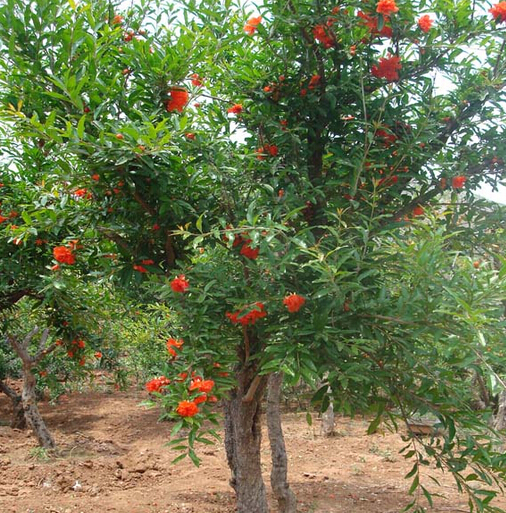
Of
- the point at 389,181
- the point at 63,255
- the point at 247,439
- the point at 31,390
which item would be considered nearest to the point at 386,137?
the point at 389,181

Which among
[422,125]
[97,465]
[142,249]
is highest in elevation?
[422,125]

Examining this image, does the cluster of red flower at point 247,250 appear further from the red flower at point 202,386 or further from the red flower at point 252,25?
the red flower at point 252,25

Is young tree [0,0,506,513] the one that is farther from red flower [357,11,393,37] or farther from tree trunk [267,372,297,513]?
tree trunk [267,372,297,513]

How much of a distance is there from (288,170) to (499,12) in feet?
3.85

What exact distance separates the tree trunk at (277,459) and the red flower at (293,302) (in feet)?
6.95

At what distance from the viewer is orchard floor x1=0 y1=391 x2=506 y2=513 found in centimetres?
522

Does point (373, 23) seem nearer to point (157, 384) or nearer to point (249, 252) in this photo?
point (249, 252)

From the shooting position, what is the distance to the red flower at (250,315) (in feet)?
7.37

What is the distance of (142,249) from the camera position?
2854mm

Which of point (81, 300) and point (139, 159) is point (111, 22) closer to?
point (139, 159)

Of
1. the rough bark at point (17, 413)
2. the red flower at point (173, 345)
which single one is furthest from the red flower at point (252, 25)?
the rough bark at point (17, 413)

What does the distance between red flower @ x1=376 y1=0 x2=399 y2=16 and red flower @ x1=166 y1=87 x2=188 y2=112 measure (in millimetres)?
948

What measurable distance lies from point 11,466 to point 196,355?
5584 mm

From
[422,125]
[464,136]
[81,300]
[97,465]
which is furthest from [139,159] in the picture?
[97,465]
